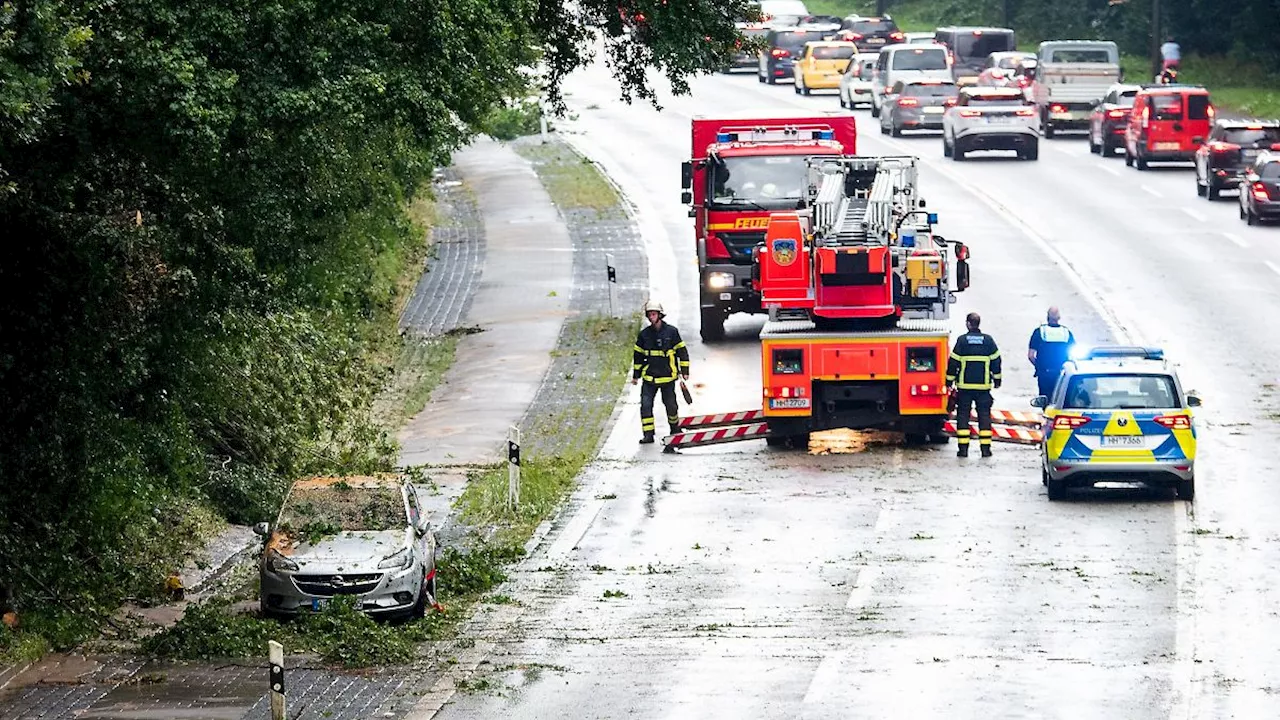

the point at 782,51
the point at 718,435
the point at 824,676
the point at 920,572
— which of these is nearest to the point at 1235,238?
the point at 718,435

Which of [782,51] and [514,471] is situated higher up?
[782,51]

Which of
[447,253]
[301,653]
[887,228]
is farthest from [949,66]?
[301,653]

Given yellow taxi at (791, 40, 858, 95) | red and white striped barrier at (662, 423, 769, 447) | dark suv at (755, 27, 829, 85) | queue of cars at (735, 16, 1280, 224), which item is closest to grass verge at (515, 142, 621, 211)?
queue of cars at (735, 16, 1280, 224)

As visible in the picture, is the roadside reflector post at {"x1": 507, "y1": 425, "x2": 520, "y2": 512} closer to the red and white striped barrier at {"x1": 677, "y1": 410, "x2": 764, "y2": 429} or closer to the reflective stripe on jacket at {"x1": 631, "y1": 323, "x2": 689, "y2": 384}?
the red and white striped barrier at {"x1": 677, "y1": 410, "x2": 764, "y2": 429}

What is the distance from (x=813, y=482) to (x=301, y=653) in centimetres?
862

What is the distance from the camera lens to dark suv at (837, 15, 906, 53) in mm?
78463

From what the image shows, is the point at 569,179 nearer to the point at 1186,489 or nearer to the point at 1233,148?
the point at 1233,148

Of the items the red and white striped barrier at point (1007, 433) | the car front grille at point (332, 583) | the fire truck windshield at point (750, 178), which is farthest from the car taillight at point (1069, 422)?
the fire truck windshield at point (750, 178)

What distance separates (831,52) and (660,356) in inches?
1626

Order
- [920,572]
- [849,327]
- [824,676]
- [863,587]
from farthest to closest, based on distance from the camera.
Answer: [849,327]
[920,572]
[863,587]
[824,676]

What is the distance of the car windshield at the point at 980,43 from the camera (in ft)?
240

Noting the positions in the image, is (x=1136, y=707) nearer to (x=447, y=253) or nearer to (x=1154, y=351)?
(x=1154, y=351)

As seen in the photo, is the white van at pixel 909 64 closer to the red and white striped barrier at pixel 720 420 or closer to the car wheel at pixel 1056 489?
the red and white striped barrier at pixel 720 420

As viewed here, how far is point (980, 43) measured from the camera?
73312mm
